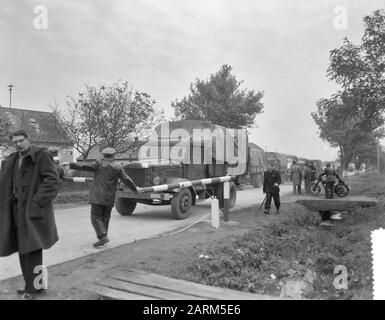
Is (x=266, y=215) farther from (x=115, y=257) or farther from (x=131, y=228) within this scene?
(x=115, y=257)

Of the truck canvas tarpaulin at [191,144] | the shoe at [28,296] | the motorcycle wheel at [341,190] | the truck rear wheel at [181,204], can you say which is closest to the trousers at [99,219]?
the shoe at [28,296]

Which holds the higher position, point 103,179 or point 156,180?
point 103,179

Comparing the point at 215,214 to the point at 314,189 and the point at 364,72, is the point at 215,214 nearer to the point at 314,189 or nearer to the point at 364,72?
the point at 364,72

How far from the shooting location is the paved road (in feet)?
20.8

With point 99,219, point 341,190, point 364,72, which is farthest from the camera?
point 341,190

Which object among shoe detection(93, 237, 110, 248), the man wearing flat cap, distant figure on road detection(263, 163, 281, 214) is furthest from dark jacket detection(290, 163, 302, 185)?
shoe detection(93, 237, 110, 248)

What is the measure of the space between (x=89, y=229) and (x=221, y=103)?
27.1 m

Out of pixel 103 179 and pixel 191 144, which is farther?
pixel 191 144

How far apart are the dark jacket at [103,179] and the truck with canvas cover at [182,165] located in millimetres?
2996

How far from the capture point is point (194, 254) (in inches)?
259

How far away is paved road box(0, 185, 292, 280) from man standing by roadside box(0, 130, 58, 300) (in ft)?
3.26

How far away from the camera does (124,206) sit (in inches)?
471

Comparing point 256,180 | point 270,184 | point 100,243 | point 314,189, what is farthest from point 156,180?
point 256,180

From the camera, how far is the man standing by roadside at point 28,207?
14.7 ft
